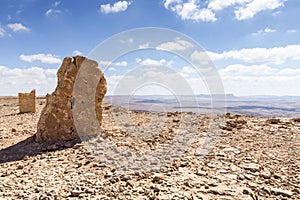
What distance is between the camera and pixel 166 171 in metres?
5.07

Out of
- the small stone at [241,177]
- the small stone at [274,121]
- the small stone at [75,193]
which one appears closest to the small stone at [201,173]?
the small stone at [241,177]

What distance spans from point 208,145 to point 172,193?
3.03 m

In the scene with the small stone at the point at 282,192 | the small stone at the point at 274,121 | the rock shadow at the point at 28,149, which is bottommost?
the small stone at the point at 282,192

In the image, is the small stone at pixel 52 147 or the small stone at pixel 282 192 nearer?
the small stone at pixel 282 192

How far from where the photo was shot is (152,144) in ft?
23.0

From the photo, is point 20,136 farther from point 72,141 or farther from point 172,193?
point 172,193

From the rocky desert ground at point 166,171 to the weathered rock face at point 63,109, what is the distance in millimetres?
449

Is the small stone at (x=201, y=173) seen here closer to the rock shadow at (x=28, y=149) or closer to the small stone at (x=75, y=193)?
the small stone at (x=75, y=193)

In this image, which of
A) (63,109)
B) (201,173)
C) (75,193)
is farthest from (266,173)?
(63,109)

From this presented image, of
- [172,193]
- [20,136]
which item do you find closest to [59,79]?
[20,136]

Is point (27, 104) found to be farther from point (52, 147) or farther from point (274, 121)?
point (274, 121)

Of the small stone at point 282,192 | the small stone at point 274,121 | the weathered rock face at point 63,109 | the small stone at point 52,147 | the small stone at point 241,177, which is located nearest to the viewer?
the small stone at point 282,192

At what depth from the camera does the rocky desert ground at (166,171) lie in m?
4.32

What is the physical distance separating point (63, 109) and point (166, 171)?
4.39 metres
